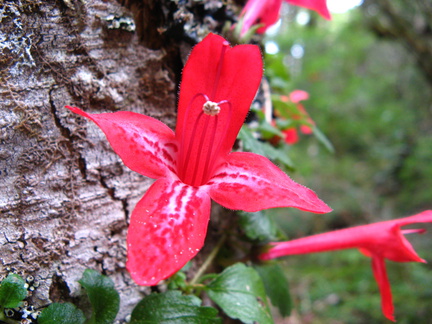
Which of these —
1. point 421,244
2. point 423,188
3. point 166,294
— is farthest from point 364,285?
point 166,294

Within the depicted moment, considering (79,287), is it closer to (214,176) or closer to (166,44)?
(214,176)

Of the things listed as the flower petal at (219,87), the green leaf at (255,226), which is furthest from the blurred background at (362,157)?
the flower petal at (219,87)

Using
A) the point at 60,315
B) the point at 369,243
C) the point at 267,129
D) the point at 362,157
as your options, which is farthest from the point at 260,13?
the point at 362,157

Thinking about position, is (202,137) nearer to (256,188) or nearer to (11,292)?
(256,188)

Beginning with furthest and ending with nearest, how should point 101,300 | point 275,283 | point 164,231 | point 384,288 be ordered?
point 275,283, point 384,288, point 101,300, point 164,231

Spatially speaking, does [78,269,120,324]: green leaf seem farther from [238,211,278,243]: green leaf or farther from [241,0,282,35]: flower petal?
[241,0,282,35]: flower petal

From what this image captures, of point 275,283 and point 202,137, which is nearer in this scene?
point 202,137
